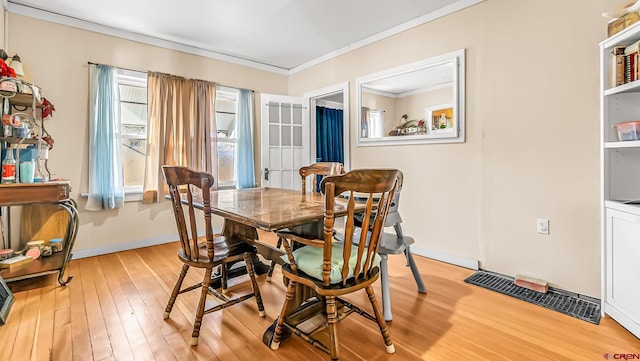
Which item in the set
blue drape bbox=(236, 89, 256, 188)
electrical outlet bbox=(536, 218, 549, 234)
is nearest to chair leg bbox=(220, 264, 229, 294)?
blue drape bbox=(236, 89, 256, 188)

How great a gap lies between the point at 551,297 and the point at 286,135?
3.57 metres

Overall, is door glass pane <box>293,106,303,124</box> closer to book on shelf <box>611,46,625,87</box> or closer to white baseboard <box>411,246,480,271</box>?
white baseboard <box>411,246,480,271</box>

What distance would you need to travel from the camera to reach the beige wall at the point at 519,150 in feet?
7.44

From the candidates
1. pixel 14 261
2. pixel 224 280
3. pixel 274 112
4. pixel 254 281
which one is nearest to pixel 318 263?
pixel 254 281

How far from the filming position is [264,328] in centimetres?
190

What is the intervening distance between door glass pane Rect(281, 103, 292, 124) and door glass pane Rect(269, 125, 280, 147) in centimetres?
15

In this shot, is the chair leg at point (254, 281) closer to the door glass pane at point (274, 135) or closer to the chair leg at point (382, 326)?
the chair leg at point (382, 326)

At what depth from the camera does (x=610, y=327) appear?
6.15 feet

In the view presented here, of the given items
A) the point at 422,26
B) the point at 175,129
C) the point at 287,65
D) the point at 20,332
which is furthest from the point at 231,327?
the point at 287,65

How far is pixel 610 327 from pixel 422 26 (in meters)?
2.96

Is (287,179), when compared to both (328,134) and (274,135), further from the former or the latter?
(328,134)

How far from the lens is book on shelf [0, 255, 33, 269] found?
253cm

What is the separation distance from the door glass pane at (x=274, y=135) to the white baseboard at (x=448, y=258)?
7.88 feet

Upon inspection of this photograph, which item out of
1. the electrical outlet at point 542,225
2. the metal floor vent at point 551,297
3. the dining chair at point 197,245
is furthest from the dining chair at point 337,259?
the electrical outlet at point 542,225
